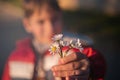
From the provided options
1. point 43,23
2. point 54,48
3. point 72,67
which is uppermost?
point 43,23

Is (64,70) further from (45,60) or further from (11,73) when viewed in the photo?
(11,73)

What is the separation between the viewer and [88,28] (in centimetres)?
172

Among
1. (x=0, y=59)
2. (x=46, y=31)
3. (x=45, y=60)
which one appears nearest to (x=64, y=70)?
(x=45, y=60)

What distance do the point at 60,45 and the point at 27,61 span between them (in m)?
0.20

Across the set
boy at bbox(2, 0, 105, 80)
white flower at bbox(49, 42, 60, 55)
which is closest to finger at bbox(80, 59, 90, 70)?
boy at bbox(2, 0, 105, 80)

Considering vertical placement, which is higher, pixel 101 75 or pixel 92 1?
pixel 92 1

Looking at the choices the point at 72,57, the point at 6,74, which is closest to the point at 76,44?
the point at 72,57

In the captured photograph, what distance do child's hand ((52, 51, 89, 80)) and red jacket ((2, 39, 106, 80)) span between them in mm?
42

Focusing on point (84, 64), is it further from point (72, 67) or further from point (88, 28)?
point (88, 28)

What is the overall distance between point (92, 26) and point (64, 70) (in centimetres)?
27

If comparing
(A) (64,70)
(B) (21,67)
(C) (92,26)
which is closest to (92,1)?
(C) (92,26)

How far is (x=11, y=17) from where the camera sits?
1724mm

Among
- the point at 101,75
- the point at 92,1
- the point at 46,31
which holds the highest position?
the point at 92,1

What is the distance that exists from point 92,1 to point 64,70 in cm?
39
